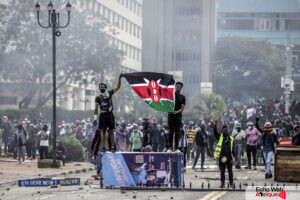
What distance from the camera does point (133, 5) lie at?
97.9 m

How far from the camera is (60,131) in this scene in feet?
128

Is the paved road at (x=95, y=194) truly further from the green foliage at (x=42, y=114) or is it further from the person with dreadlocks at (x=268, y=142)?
the green foliage at (x=42, y=114)

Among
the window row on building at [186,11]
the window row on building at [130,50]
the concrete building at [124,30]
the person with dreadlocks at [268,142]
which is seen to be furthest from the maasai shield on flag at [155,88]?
the window row on building at [186,11]

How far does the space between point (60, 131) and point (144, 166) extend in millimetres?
23324

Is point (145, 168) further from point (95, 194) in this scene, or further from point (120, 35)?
point (120, 35)

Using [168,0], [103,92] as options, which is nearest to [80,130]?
[103,92]

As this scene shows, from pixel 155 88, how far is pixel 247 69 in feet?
260

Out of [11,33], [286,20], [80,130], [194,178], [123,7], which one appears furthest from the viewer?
[286,20]

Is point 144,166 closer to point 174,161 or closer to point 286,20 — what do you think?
point 174,161

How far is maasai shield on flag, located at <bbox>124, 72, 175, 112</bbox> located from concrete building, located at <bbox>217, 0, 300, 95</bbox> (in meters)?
110

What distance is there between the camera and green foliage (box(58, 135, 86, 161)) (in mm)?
30109

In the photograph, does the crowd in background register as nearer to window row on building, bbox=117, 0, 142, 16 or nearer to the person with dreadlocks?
the person with dreadlocks

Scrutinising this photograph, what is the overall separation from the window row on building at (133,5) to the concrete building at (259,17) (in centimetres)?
2677

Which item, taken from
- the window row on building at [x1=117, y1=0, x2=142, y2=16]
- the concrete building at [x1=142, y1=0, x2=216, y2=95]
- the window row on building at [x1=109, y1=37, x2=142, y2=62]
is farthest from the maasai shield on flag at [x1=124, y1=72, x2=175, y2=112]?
the concrete building at [x1=142, y1=0, x2=216, y2=95]
